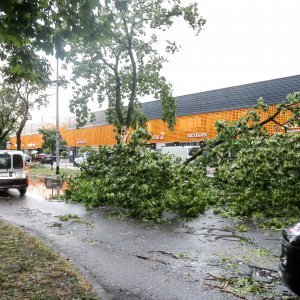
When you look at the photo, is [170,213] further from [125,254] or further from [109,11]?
[109,11]

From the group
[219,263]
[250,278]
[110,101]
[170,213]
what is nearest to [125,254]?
[219,263]

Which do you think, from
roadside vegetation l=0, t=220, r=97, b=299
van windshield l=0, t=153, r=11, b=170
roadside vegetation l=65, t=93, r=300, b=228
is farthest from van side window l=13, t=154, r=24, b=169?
roadside vegetation l=0, t=220, r=97, b=299

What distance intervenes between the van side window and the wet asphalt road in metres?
4.34

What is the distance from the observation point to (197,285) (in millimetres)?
4723

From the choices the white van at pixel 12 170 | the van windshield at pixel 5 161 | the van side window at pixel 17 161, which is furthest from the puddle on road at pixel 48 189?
the van windshield at pixel 5 161

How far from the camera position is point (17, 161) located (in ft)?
47.3

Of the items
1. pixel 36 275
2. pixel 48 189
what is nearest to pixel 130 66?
pixel 48 189

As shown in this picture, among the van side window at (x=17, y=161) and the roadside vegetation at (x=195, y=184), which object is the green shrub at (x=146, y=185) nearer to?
the roadside vegetation at (x=195, y=184)

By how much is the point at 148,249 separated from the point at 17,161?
9.65 meters

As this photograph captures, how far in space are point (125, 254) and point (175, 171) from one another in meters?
4.05

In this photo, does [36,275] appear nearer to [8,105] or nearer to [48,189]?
[48,189]

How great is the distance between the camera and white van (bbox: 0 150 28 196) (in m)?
14.1

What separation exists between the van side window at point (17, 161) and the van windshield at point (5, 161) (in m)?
0.21

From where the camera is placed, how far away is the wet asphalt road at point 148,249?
469 centimetres
